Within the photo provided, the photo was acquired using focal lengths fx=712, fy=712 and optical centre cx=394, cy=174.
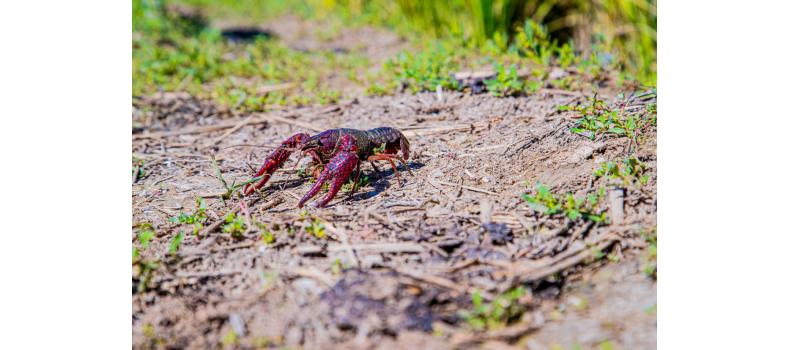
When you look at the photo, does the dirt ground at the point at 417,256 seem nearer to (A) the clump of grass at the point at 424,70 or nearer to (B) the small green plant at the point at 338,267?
(B) the small green plant at the point at 338,267

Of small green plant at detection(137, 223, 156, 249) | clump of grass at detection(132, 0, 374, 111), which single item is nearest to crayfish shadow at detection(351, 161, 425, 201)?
small green plant at detection(137, 223, 156, 249)

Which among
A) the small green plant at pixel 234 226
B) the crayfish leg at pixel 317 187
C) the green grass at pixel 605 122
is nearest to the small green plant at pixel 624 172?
the green grass at pixel 605 122

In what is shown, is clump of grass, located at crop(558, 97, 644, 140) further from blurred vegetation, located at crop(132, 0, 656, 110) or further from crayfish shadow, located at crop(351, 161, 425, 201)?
crayfish shadow, located at crop(351, 161, 425, 201)

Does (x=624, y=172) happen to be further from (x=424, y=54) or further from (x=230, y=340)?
(x=424, y=54)

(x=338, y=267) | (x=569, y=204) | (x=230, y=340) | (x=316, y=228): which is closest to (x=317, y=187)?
(x=316, y=228)

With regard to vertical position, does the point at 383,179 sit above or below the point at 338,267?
above

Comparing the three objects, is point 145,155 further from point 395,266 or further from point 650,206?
point 650,206

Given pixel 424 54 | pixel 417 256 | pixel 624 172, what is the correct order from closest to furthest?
pixel 417 256 → pixel 624 172 → pixel 424 54

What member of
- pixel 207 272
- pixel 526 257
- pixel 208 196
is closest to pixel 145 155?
pixel 208 196
